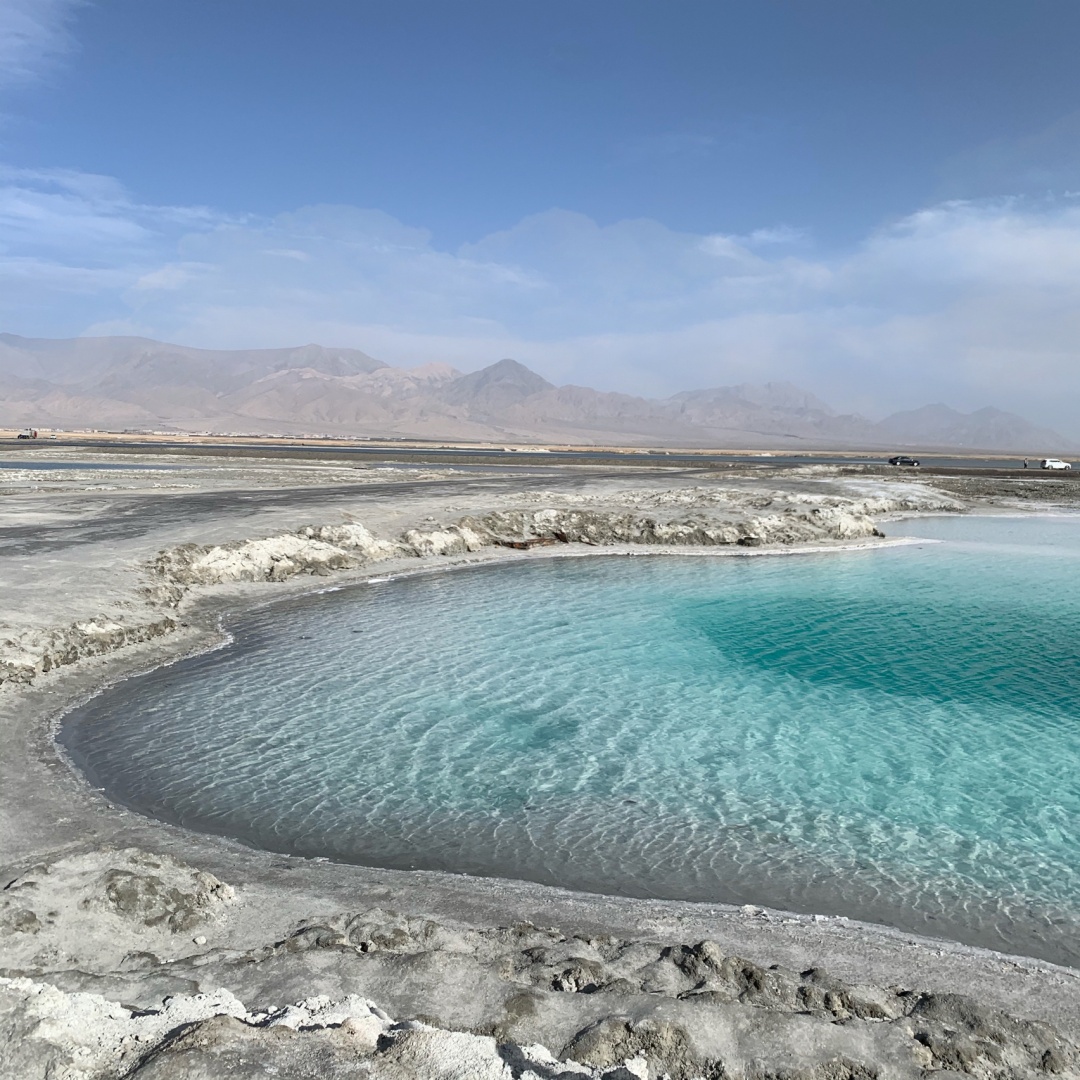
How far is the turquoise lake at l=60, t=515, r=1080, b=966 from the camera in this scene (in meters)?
8.30

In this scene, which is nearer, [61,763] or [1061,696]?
[61,763]

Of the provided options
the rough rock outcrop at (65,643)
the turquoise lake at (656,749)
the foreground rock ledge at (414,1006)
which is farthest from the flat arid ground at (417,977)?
the rough rock outcrop at (65,643)

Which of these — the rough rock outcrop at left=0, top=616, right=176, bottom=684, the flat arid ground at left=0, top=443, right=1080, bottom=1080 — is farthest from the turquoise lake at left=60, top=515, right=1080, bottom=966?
the rough rock outcrop at left=0, top=616, right=176, bottom=684

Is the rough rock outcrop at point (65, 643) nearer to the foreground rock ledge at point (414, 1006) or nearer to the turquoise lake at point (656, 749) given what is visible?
the turquoise lake at point (656, 749)

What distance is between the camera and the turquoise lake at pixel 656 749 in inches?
327

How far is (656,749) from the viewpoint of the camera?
1148 cm

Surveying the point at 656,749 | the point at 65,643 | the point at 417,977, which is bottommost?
the point at 656,749

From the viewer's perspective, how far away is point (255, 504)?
32.0 m

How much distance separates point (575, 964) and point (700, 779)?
494cm

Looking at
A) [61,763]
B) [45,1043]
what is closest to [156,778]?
[61,763]

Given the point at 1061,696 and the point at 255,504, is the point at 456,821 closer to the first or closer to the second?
the point at 1061,696

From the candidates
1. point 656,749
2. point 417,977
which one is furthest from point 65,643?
point 417,977

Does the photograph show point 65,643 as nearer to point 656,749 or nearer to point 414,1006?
point 656,749

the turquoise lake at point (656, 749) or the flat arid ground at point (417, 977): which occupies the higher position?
the flat arid ground at point (417, 977)
